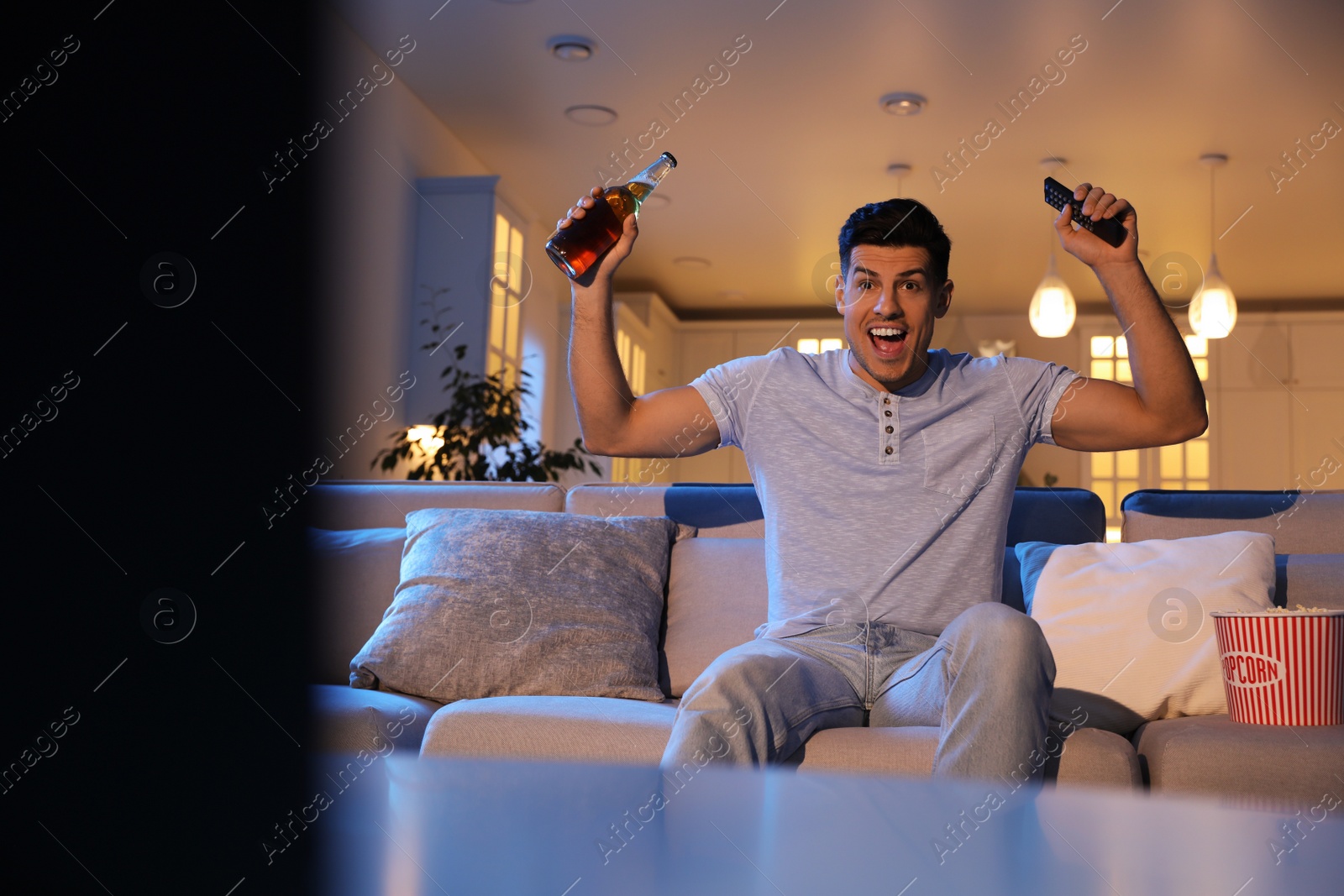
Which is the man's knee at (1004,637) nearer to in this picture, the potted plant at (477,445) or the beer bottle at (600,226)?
the beer bottle at (600,226)

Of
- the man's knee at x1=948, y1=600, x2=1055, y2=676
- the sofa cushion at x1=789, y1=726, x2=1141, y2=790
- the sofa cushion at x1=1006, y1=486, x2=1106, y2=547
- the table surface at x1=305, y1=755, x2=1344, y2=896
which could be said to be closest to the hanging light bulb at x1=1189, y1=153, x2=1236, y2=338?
the sofa cushion at x1=1006, y1=486, x2=1106, y2=547

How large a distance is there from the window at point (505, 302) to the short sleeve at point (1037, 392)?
2797 millimetres

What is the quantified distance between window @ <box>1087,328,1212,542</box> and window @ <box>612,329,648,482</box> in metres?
2.84

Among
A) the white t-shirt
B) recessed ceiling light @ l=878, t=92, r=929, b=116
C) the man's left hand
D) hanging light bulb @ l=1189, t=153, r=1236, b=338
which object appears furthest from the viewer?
hanging light bulb @ l=1189, t=153, r=1236, b=338

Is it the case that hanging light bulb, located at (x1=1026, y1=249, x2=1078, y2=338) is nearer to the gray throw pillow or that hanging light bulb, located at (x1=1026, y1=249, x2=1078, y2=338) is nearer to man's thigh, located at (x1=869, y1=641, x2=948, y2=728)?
the gray throw pillow

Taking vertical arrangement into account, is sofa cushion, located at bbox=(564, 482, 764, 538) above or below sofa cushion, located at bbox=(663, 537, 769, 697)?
above

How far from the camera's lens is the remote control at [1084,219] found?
1.27 meters

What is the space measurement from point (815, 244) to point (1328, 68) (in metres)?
2.59

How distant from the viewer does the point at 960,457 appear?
159 cm

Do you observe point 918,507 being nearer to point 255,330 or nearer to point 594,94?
point 255,330

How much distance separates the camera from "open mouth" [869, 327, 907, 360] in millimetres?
1607

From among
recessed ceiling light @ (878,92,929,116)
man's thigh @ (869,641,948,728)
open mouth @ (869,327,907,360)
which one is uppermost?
recessed ceiling light @ (878,92,929,116)

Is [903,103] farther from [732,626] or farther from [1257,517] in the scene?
[732,626]

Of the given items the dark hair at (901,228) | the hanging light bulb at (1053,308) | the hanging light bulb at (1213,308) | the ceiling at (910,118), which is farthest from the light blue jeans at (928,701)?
the hanging light bulb at (1213,308)
